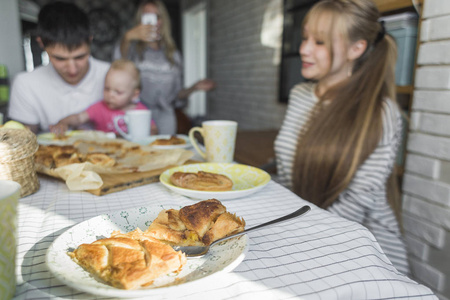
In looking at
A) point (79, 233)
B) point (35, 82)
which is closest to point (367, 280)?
point (79, 233)

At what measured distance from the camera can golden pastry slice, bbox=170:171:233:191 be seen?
718 millimetres

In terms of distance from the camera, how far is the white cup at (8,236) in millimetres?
344

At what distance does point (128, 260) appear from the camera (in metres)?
0.38

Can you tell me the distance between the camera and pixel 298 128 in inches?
55.9

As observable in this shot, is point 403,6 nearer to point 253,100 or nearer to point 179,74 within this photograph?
point 179,74

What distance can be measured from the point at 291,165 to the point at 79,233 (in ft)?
3.37

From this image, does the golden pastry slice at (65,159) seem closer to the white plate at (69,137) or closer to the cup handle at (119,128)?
the white plate at (69,137)

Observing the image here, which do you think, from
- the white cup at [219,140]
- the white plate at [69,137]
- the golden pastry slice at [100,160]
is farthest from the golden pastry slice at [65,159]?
the white cup at [219,140]

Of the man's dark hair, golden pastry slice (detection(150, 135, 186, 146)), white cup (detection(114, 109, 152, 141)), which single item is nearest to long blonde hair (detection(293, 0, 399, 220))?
golden pastry slice (detection(150, 135, 186, 146))

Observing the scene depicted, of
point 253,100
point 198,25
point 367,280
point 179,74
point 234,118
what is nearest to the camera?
point 367,280

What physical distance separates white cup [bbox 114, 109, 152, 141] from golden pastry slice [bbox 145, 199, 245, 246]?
84cm

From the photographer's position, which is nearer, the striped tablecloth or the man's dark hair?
the striped tablecloth

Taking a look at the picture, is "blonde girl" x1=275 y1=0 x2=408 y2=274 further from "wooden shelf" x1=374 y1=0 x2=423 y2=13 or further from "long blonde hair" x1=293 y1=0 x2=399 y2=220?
"wooden shelf" x1=374 y1=0 x2=423 y2=13

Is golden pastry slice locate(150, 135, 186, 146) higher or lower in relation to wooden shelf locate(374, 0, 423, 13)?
lower
